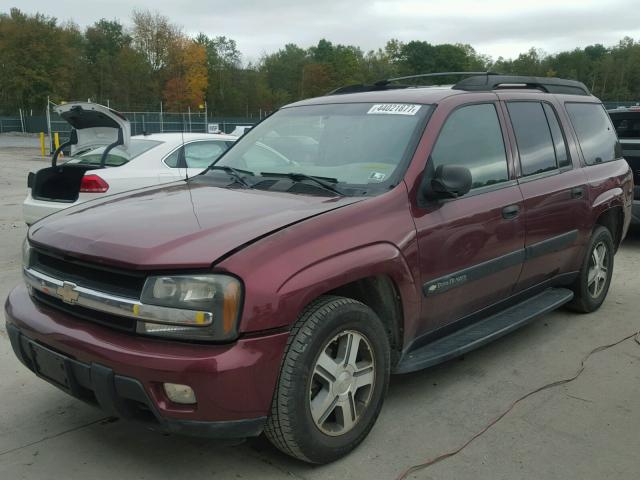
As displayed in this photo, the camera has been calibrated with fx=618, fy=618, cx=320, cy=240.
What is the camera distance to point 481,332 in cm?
379

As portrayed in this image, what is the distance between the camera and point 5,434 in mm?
3221

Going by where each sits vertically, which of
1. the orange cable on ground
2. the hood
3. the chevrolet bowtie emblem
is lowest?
the orange cable on ground

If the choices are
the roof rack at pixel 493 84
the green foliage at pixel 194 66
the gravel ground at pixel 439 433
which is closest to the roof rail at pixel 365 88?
the roof rack at pixel 493 84

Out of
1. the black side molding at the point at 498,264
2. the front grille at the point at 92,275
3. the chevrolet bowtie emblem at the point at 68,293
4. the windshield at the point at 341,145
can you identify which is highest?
the windshield at the point at 341,145

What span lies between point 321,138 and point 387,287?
1.14 meters

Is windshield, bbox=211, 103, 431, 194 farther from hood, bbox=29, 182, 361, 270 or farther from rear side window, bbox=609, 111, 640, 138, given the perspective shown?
rear side window, bbox=609, 111, 640, 138

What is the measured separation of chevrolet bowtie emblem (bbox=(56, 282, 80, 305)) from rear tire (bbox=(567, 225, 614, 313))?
388 cm

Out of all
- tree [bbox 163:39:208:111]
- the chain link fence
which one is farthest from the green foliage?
the chain link fence

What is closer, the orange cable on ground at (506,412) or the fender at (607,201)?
the orange cable on ground at (506,412)

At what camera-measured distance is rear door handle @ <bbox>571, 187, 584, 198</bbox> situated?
15.0ft

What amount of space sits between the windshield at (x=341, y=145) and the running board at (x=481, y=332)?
95cm

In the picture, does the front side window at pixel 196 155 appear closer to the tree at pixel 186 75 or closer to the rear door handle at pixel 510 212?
the rear door handle at pixel 510 212

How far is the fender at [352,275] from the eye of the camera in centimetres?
262

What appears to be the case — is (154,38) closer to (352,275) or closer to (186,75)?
(186,75)
